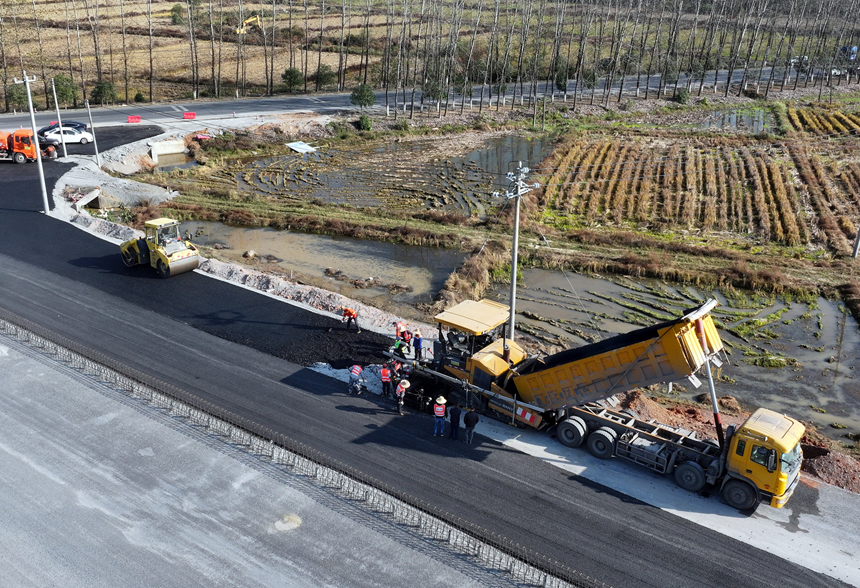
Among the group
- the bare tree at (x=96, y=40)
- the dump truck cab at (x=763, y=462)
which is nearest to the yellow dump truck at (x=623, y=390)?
the dump truck cab at (x=763, y=462)

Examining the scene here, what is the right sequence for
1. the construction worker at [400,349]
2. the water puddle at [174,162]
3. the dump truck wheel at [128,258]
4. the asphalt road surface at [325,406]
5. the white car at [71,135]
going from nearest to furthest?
the asphalt road surface at [325,406] < the construction worker at [400,349] < the dump truck wheel at [128,258] < the white car at [71,135] < the water puddle at [174,162]

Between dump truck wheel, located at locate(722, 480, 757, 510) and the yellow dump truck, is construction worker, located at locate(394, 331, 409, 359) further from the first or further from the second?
dump truck wheel, located at locate(722, 480, 757, 510)

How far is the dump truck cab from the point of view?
48.7ft

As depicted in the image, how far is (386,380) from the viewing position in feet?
64.6

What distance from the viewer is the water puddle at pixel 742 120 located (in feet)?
211

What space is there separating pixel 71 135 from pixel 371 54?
50029 mm

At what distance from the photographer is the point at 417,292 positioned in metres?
29.4

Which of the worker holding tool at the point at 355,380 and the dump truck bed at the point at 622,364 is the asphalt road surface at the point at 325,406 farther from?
the dump truck bed at the point at 622,364

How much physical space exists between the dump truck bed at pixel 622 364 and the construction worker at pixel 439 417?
2142mm

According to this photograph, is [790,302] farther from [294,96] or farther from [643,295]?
[294,96]

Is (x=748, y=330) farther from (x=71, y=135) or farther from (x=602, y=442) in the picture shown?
(x=71, y=135)

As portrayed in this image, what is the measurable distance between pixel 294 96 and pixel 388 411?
199 feet

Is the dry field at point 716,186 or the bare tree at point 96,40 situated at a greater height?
the bare tree at point 96,40

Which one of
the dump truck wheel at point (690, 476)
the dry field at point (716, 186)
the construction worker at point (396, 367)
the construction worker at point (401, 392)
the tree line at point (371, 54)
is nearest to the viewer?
the dump truck wheel at point (690, 476)
